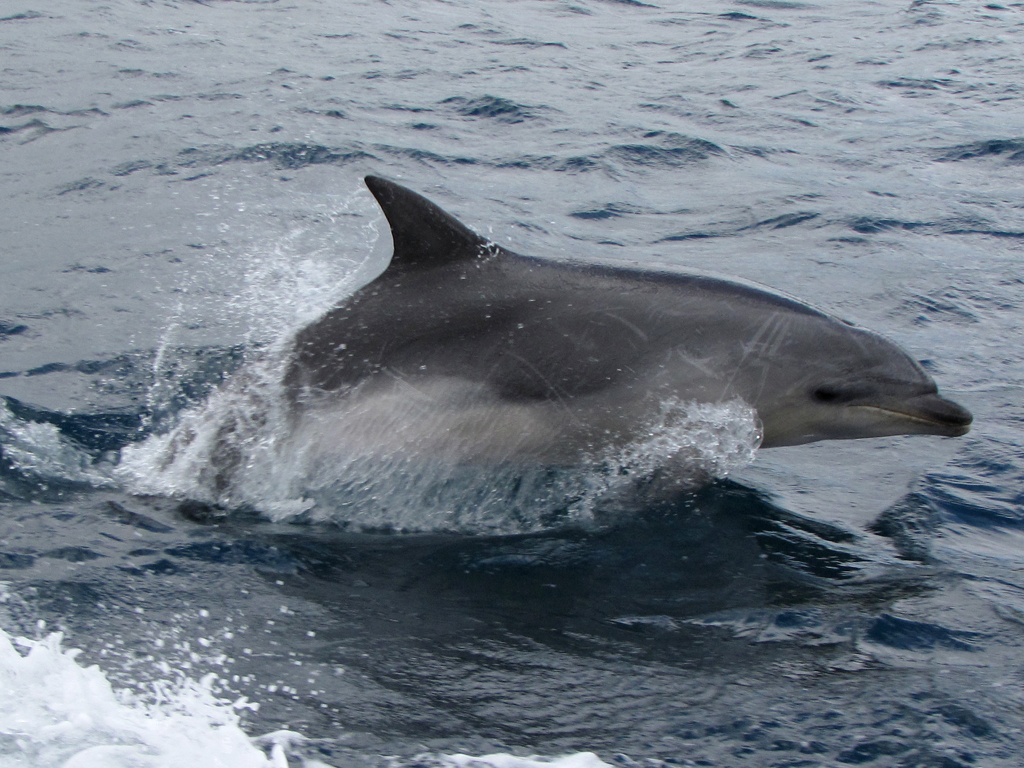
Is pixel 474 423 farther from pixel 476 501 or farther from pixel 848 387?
pixel 848 387

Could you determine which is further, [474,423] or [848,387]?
[848,387]

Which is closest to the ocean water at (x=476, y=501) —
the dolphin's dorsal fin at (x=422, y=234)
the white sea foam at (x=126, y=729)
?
the white sea foam at (x=126, y=729)

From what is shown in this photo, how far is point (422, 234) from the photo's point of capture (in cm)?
680

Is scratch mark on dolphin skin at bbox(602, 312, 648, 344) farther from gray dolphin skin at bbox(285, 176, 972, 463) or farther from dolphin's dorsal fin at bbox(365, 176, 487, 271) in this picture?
dolphin's dorsal fin at bbox(365, 176, 487, 271)

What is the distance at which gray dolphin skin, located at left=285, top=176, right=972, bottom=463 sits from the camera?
6684 millimetres

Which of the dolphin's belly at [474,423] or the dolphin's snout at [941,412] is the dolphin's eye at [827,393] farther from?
the dolphin's belly at [474,423]

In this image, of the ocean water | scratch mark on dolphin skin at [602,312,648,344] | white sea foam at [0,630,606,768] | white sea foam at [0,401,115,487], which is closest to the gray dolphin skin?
scratch mark on dolphin skin at [602,312,648,344]

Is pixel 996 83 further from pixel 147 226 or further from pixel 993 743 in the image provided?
pixel 993 743

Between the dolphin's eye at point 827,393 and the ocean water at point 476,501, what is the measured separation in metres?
0.51

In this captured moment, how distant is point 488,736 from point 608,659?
2.80ft

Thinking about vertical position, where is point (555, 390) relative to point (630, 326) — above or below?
below

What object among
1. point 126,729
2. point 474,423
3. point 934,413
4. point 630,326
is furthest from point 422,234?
point 126,729

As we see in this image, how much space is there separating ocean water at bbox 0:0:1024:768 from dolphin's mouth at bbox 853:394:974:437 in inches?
→ 21.2

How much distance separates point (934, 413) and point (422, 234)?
3446 millimetres
